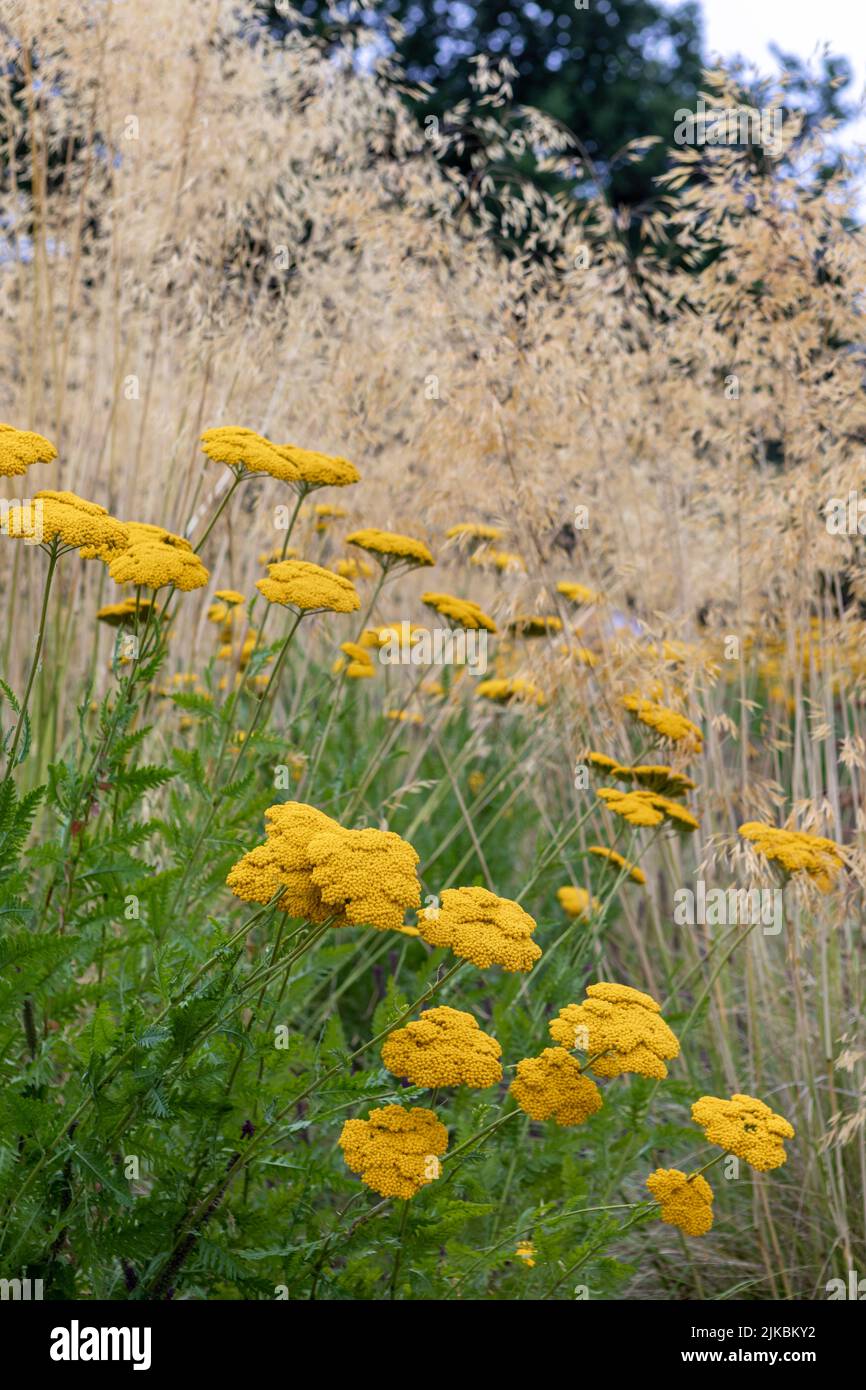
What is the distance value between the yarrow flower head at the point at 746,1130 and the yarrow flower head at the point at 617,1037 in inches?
5.4

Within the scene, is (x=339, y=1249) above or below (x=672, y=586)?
below

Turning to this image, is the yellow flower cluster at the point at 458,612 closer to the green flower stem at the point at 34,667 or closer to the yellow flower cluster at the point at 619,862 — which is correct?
the yellow flower cluster at the point at 619,862

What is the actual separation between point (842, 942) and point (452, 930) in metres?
2.49

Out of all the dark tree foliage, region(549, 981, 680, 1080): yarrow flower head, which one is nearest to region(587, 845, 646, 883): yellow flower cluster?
region(549, 981, 680, 1080): yarrow flower head

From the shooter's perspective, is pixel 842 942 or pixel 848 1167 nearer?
pixel 848 1167

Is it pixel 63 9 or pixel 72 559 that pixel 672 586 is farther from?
pixel 63 9

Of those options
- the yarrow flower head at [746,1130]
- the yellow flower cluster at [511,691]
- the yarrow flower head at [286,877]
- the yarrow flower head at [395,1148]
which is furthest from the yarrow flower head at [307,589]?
the yellow flower cluster at [511,691]

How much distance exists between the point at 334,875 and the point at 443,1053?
264 mm

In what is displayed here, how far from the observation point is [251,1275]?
1641 mm

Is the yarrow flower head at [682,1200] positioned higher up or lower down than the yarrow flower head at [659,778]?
lower down

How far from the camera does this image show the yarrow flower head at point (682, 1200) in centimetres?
157

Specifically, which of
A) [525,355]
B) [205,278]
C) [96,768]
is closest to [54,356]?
[205,278]

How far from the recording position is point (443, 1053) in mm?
1437
